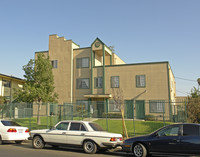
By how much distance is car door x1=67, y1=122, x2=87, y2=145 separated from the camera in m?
10.1

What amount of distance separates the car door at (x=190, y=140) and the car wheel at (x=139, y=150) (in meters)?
1.42

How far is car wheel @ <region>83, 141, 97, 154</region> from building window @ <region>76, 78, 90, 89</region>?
21.3m

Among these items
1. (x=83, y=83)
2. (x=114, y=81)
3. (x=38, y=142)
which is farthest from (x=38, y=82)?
(x=38, y=142)

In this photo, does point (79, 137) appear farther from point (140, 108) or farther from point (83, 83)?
point (83, 83)

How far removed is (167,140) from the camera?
27.5ft

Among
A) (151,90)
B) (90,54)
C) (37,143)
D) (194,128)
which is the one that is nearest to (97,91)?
(90,54)

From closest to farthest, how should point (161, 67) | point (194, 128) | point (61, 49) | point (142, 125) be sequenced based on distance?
point (194, 128)
point (142, 125)
point (161, 67)
point (61, 49)

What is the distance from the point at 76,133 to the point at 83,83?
2134 cm

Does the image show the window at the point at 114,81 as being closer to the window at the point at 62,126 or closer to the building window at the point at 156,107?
the building window at the point at 156,107

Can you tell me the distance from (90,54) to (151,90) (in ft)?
33.2

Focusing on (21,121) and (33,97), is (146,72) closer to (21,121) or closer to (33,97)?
(33,97)

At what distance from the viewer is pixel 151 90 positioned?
90.6 ft

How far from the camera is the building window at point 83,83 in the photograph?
102 ft

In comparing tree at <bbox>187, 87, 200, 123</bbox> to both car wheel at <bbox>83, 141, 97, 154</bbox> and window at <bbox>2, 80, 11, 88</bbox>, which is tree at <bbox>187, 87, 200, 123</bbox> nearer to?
car wheel at <bbox>83, 141, 97, 154</bbox>
